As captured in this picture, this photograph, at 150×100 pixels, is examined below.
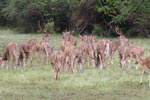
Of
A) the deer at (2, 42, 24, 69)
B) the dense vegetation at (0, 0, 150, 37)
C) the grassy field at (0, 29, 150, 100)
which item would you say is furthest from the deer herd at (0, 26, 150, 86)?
the dense vegetation at (0, 0, 150, 37)

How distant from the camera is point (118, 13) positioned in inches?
1332

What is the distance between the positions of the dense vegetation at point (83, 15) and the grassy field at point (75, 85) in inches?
629

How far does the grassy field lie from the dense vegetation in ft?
52.4

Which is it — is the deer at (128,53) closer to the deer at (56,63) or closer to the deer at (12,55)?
the deer at (56,63)

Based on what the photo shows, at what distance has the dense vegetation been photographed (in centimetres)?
3209

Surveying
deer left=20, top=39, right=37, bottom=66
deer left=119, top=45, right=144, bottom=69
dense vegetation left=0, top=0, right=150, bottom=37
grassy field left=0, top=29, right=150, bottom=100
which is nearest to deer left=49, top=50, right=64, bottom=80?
grassy field left=0, top=29, right=150, bottom=100

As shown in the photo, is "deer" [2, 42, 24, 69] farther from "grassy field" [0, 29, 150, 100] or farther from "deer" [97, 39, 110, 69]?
"deer" [97, 39, 110, 69]

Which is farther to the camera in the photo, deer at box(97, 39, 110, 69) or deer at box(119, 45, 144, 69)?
deer at box(97, 39, 110, 69)

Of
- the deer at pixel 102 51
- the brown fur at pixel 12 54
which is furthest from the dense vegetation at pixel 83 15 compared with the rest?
the brown fur at pixel 12 54

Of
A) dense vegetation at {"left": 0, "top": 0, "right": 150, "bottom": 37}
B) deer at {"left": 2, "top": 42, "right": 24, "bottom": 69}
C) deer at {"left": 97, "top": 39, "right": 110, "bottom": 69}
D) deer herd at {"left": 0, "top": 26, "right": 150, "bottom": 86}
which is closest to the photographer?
A: deer herd at {"left": 0, "top": 26, "right": 150, "bottom": 86}

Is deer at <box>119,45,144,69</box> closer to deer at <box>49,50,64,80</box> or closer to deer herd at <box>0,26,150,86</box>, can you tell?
deer herd at <box>0,26,150,86</box>

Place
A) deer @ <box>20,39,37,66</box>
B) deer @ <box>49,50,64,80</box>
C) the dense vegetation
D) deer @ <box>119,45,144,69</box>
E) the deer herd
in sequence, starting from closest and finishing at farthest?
deer @ <box>49,50,64,80</box>
the deer herd
deer @ <box>119,45,144,69</box>
deer @ <box>20,39,37,66</box>
the dense vegetation

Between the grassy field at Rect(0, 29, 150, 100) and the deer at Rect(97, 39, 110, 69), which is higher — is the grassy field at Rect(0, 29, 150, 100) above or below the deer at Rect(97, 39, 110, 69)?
below

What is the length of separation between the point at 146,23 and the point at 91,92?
64.0 feet
